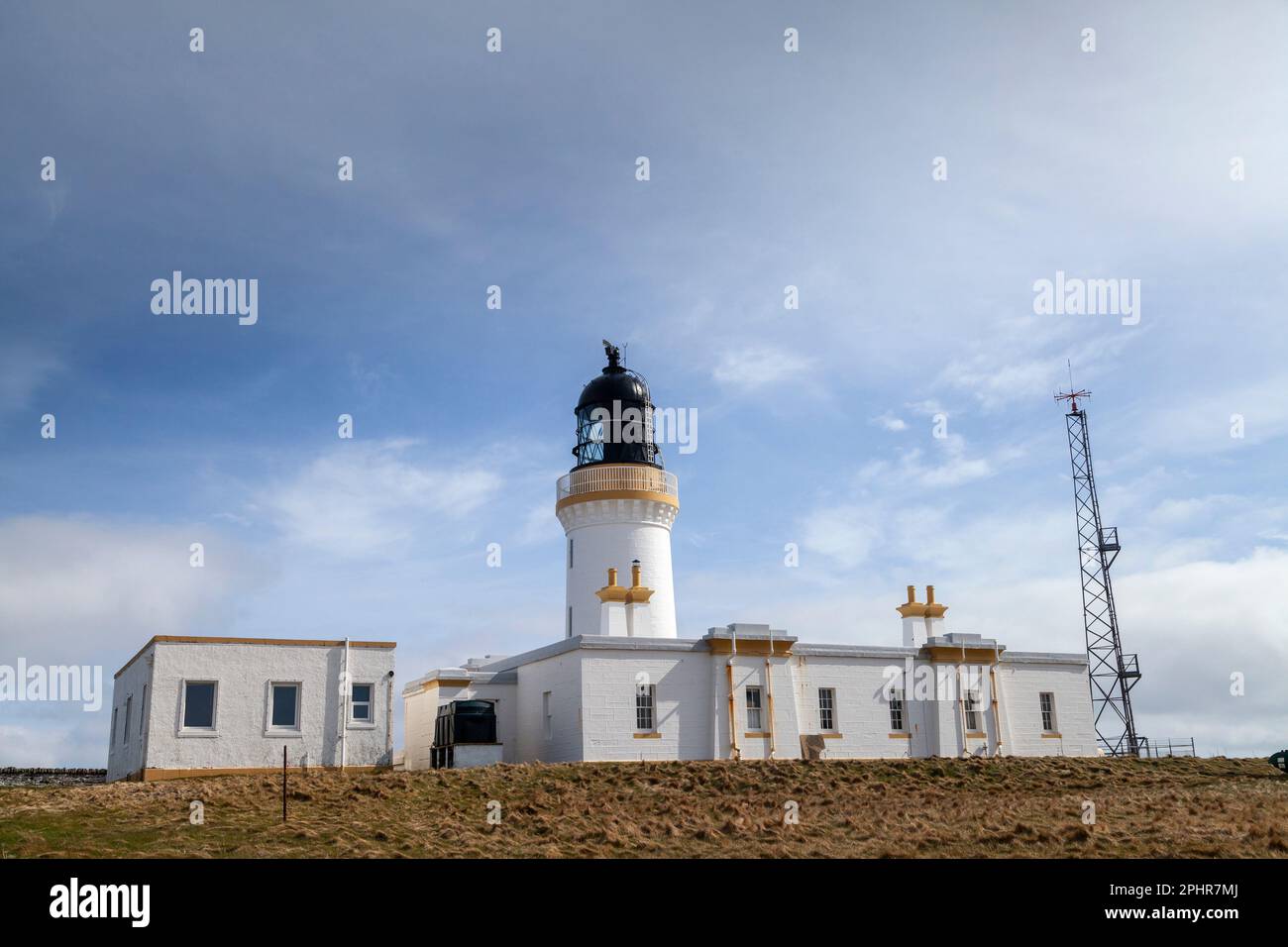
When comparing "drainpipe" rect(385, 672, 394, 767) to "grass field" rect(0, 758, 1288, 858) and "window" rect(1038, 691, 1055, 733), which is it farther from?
"window" rect(1038, 691, 1055, 733)

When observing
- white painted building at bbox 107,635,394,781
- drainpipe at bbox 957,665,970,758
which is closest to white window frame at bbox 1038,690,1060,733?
drainpipe at bbox 957,665,970,758

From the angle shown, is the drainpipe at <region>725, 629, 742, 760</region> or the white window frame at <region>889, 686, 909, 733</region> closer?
the drainpipe at <region>725, 629, 742, 760</region>

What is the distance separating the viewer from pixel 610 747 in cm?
3109

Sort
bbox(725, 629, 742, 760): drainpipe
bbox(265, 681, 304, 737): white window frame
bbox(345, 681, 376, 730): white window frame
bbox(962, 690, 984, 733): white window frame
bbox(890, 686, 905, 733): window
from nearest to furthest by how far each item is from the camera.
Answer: bbox(265, 681, 304, 737): white window frame, bbox(345, 681, 376, 730): white window frame, bbox(725, 629, 742, 760): drainpipe, bbox(890, 686, 905, 733): window, bbox(962, 690, 984, 733): white window frame

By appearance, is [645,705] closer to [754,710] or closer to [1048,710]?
[754,710]

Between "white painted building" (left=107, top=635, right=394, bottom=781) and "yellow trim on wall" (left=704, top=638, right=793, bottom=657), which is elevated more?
"yellow trim on wall" (left=704, top=638, right=793, bottom=657)

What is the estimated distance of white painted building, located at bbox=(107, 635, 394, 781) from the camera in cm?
2852

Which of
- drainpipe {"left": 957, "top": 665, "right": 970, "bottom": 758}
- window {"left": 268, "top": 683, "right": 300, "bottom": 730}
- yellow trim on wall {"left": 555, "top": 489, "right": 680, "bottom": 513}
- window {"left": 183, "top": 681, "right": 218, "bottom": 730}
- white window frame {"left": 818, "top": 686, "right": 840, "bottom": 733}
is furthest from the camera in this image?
yellow trim on wall {"left": 555, "top": 489, "right": 680, "bottom": 513}

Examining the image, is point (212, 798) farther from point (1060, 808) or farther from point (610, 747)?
point (1060, 808)

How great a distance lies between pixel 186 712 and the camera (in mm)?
28844

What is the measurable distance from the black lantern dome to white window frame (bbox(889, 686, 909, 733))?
11732 mm

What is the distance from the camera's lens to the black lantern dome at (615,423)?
4131 cm
